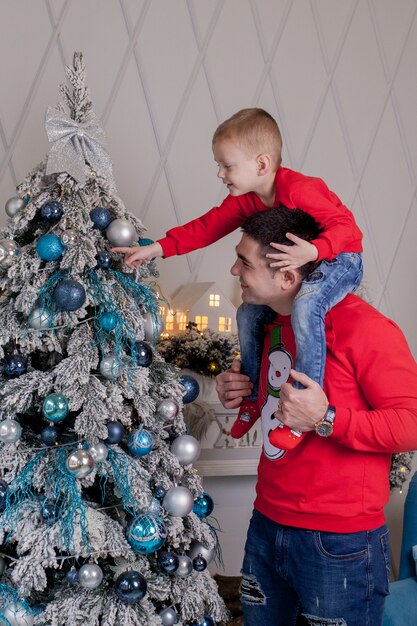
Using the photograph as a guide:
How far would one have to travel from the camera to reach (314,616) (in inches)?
54.2

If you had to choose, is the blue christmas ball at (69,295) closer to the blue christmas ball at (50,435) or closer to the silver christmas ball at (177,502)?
the blue christmas ball at (50,435)

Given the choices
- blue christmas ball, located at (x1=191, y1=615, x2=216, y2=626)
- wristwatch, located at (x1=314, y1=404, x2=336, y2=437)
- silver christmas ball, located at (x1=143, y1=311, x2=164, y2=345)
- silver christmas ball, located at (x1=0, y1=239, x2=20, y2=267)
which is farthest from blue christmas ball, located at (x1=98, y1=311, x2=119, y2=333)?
blue christmas ball, located at (x1=191, y1=615, x2=216, y2=626)

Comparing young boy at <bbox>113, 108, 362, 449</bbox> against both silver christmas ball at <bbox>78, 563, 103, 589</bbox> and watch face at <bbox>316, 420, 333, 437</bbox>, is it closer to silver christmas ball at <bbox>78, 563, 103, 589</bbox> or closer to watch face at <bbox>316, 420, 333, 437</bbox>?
watch face at <bbox>316, 420, 333, 437</bbox>

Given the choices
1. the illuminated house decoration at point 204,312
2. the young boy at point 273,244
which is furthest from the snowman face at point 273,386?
the illuminated house decoration at point 204,312

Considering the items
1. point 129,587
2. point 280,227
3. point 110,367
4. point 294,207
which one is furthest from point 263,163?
point 129,587

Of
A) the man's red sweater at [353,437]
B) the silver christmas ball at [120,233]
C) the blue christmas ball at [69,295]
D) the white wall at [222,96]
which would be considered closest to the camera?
the man's red sweater at [353,437]

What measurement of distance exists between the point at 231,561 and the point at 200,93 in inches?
72.6

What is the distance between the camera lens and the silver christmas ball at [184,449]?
1576mm

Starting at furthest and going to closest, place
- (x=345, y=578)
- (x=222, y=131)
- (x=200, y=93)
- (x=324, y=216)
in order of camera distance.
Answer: (x=200, y=93), (x=222, y=131), (x=324, y=216), (x=345, y=578)

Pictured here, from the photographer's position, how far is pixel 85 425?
1428 mm

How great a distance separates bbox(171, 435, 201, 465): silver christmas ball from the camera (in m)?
1.58

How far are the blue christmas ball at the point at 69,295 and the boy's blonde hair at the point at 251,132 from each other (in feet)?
2.15

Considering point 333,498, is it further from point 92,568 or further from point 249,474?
point 249,474

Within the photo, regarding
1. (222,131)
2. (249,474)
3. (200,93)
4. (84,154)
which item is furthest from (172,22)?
(249,474)
